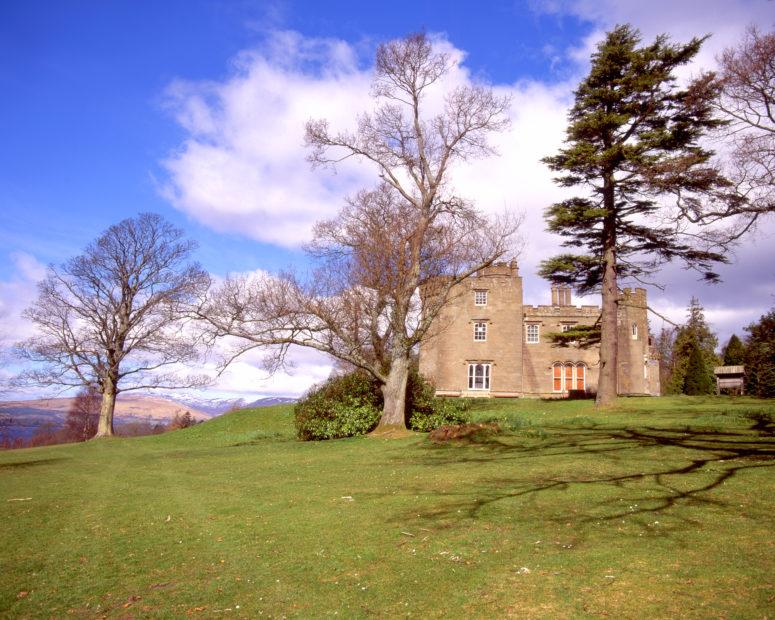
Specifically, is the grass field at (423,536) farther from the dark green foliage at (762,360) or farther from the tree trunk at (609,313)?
the dark green foliage at (762,360)

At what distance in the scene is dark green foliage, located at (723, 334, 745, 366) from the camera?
140 ft

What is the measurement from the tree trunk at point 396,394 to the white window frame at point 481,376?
75.4ft

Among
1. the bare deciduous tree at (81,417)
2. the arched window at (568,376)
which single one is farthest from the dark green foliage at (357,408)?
the bare deciduous tree at (81,417)

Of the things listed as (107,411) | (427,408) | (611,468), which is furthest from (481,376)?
(611,468)

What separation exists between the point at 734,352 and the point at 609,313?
76.5ft

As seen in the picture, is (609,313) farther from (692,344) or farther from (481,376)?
(692,344)

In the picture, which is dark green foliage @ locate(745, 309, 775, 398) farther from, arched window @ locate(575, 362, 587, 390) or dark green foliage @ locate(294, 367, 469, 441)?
dark green foliage @ locate(294, 367, 469, 441)

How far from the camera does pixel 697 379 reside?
43.4 m

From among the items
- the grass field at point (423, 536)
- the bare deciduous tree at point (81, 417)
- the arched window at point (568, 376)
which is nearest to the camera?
the grass field at point (423, 536)

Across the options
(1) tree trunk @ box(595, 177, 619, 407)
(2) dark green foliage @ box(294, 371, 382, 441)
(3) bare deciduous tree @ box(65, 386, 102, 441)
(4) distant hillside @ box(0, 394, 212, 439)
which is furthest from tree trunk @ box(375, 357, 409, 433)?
(3) bare deciduous tree @ box(65, 386, 102, 441)

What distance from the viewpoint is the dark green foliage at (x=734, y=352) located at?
42.7 metres

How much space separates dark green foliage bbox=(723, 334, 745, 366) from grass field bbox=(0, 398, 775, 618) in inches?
1223

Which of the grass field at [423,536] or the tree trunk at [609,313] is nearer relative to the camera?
the grass field at [423,536]

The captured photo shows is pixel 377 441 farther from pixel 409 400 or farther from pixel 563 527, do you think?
pixel 563 527
